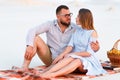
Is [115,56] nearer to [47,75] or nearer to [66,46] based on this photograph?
[66,46]

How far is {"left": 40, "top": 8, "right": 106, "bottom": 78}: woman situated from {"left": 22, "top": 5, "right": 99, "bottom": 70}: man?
17cm

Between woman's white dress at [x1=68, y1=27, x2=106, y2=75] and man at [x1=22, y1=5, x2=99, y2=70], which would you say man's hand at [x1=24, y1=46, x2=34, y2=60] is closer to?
man at [x1=22, y1=5, x2=99, y2=70]

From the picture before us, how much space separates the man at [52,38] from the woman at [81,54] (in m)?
0.17

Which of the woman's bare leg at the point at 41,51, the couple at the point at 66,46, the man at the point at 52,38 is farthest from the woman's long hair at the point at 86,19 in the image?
the woman's bare leg at the point at 41,51

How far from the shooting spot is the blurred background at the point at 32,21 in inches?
276

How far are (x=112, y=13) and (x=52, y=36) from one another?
38.3ft

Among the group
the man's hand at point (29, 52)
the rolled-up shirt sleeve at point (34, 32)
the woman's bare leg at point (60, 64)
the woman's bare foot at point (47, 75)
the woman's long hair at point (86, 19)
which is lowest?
the woman's bare foot at point (47, 75)

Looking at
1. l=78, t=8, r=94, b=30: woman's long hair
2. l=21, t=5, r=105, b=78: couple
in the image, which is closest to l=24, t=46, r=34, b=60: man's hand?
l=21, t=5, r=105, b=78: couple

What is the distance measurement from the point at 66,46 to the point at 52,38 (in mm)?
192

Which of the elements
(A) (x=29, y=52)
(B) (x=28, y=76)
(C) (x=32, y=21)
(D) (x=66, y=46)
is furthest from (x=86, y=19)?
(C) (x=32, y=21)

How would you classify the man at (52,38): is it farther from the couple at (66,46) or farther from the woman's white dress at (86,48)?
the woman's white dress at (86,48)

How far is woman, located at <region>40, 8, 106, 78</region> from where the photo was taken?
448cm

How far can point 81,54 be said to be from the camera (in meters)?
4.64

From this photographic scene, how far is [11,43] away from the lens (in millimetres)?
8406
